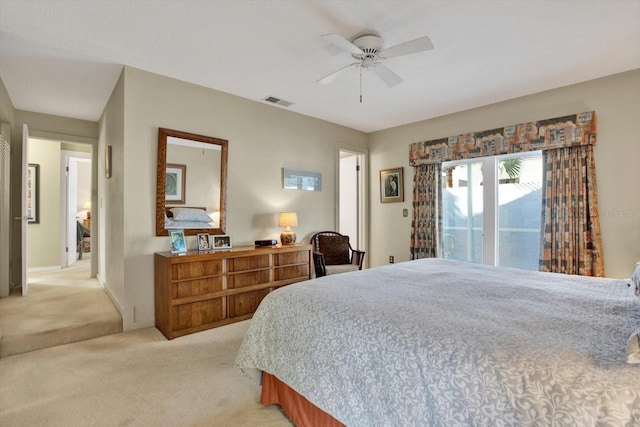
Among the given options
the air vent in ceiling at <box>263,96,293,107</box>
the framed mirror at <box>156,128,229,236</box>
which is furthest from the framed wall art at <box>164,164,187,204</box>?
the air vent in ceiling at <box>263,96,293,107</box>

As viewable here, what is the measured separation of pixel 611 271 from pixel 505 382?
3407 mm

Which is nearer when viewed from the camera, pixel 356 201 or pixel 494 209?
pixel 494 209

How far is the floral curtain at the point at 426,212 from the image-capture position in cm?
465

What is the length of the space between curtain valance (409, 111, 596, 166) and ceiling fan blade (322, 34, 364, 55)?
2.57 meters

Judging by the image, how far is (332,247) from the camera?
4.73m

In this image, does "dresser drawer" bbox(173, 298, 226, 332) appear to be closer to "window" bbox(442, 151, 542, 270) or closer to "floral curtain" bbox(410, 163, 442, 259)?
"floral curtain" bbox(410, 163, 442, 259)

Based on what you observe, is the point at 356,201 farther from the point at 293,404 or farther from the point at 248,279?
the point at 293,404

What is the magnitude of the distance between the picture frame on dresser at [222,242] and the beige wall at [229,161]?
0.23 meters

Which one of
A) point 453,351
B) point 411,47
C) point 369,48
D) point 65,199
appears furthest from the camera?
point 65,199

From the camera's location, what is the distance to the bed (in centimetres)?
92

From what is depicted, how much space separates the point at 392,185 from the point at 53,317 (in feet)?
15.4

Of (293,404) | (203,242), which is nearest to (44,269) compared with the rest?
(203,242)

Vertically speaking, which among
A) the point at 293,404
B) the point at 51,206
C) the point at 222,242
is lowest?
the point at 293,404

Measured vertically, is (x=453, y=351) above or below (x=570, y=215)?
below
